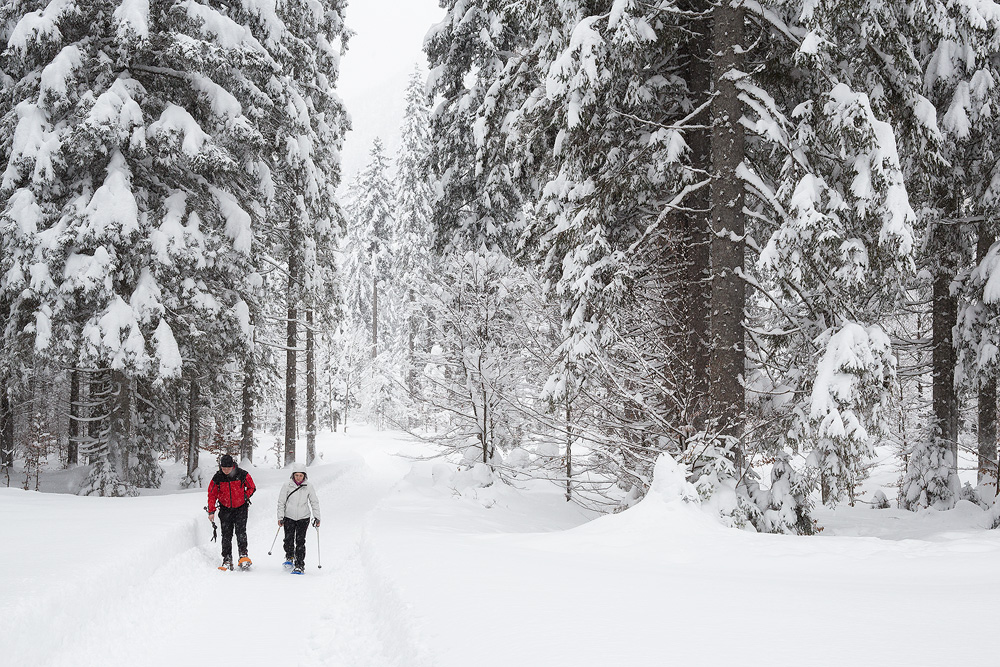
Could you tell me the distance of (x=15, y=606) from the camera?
18.2ft

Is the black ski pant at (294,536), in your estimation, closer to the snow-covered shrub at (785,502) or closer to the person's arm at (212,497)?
the person's arm at (212,497)

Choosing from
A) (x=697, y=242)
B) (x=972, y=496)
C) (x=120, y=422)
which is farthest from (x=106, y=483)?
(x=972, y=496)

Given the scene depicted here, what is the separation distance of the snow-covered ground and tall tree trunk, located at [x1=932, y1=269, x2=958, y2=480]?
2.00 m

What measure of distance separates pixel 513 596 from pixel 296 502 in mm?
5108

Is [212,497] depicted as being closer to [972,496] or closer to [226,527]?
[226,527]

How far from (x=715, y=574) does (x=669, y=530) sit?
1344 mm

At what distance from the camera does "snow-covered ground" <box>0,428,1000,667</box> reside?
4.31 metres

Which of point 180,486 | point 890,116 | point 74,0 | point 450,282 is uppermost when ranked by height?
point 74,0

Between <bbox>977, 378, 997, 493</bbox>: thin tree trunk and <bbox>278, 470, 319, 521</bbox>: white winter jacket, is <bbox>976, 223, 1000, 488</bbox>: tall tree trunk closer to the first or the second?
<bbox>977, 378, 997, 493</bbox>: thin tree trunk

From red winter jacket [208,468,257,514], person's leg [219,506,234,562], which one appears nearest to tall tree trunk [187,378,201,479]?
red winter jacket [208,468,257,514]

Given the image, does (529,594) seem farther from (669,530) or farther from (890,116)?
(890,116)

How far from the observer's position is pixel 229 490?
32.6 feet

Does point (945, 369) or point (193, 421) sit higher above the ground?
point (945, 369)

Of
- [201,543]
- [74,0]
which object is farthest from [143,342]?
[74,0]
